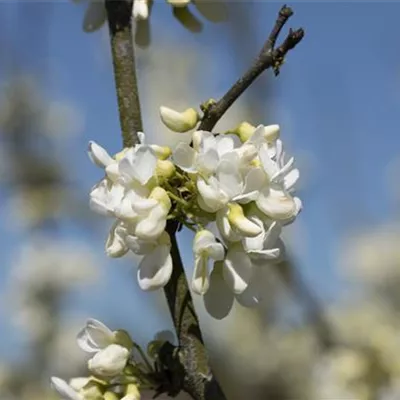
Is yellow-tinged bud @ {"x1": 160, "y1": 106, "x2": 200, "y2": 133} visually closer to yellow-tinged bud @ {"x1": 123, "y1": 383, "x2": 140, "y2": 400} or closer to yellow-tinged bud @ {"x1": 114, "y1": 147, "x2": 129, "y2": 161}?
yellow-tinged bud @ {"x1": 114, "y1": 147, "x2": 129, "y2": 161}

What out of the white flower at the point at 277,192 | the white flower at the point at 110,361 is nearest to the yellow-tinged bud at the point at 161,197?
the white flower at the point at 277,192

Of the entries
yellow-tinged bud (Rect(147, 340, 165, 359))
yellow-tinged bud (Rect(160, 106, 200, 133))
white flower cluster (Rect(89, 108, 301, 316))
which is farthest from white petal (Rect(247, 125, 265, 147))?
yellow-tinged bud (Rect(147, 340, 165, 359))

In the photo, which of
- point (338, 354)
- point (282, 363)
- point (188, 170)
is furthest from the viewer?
point (282, 363)

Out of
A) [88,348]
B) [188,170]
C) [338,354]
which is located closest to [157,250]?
[188,170]

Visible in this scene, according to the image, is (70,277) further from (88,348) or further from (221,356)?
(88,348)

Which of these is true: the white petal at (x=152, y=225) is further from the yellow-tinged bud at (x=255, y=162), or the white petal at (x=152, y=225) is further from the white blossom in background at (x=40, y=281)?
the white blossom in background at (x=40, y=281)
